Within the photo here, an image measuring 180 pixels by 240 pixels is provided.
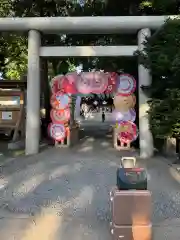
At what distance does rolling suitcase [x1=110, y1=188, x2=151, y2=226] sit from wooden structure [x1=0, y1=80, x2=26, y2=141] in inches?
354

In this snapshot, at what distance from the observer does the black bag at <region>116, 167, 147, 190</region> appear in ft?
14.4

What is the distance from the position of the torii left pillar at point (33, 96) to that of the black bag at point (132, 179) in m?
6.49

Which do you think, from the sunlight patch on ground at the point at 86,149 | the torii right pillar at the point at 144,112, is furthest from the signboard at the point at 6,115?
the torii right pillar at the point at 144,112

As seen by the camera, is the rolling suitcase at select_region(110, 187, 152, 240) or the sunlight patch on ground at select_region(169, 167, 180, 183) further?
the sunlight patch on ground at select_region(169, 167, 180, 183)

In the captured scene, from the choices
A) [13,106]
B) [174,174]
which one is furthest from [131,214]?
[13,106]

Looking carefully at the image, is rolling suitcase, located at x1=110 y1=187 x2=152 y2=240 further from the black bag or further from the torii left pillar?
the torii left pillar

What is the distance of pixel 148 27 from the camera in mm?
10320

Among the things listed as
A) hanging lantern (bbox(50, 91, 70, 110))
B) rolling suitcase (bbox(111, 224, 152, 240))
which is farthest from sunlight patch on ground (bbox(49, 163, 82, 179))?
rolling suitcase (bbox(111, 224, 152, 240))

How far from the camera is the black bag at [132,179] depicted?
4379mm

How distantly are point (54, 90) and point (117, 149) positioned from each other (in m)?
2.76

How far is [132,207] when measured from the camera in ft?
14.3

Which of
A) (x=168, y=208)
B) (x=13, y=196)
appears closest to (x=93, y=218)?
(x=168, y=208)

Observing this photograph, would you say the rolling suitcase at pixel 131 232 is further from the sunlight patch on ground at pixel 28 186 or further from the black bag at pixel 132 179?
the sunlight patch on ground at pixel 28 186

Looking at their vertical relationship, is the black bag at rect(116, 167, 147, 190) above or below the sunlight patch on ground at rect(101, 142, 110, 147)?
above
